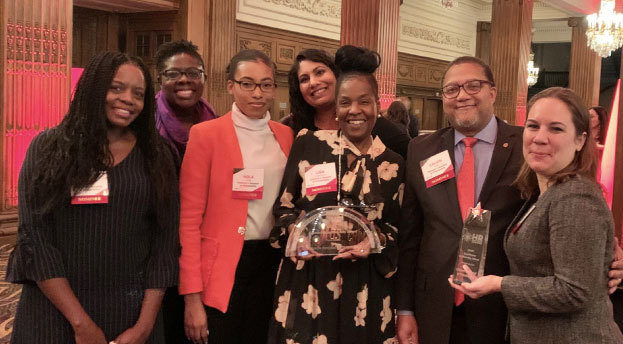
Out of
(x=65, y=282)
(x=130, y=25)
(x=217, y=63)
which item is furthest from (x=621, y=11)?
(x=65, y=282)

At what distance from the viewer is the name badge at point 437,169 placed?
1947 millimetres

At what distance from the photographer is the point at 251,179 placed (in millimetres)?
2104

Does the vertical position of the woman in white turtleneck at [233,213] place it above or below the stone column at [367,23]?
below

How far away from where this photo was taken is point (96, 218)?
1687 millimetres

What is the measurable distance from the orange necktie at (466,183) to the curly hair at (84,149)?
95 cm

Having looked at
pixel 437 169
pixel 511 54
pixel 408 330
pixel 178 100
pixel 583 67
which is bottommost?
pixel 408 330

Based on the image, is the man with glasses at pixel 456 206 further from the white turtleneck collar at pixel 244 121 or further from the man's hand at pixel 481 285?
the white turtleneck collar at pixel 244 121

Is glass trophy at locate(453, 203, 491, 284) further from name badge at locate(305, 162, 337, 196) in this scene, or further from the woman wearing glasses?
the woman wearing glasses

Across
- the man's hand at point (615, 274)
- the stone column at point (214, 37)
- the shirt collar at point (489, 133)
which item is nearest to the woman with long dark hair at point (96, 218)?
the shirt collar at point (489, 133)

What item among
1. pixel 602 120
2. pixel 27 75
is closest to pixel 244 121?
pixel 602 120

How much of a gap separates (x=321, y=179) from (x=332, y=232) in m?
0.20

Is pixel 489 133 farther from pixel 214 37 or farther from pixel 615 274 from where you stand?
pixel 214 37

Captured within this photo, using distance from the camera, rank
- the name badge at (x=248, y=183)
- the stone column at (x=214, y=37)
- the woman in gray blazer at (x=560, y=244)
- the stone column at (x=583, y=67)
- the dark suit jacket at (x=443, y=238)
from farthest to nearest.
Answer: the stone column at (x=583, y=67)
the stone column at (x=214, y=37)
the name badge at (x=248, y=183)
the dark suit jacket at (x=443, y=238)
the woman in gray blazer at (x=560, y=244)

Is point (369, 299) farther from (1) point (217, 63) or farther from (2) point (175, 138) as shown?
(1) point (217, 63)
